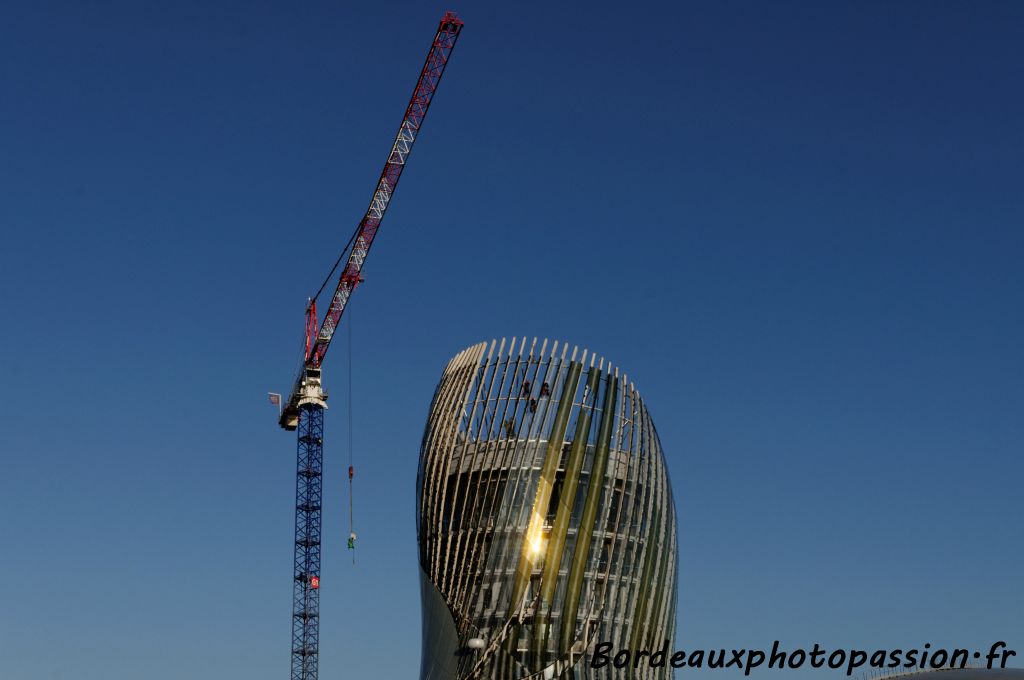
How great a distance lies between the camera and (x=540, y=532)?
98.8 meters

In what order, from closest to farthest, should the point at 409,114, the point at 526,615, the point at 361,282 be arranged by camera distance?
the point at 526,615 → the point at 409,114 → the point at 361,282

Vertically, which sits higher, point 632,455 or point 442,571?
point 632,455

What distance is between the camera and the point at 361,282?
170500mm

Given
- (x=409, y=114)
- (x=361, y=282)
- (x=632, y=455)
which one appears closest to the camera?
(x=632, y=455)

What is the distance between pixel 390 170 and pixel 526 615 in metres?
79.2

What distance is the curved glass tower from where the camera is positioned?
9725 cm

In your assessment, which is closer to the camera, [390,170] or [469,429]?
[469,429]

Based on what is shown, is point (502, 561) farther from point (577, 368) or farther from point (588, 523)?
point (577, 368)

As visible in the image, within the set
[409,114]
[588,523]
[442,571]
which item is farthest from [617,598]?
[409,114]

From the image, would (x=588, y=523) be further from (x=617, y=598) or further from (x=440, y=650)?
(x=440, y=650)

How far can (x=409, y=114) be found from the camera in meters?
156

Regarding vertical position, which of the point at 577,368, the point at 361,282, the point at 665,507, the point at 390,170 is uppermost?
the point at 390,170

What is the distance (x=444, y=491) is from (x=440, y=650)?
12.0 metres

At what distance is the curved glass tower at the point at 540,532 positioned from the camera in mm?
97250
